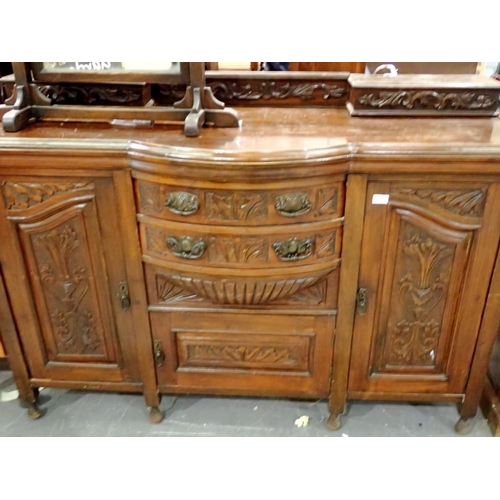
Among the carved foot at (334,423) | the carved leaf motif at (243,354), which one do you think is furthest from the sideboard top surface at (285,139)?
the carved foot at (334,423)

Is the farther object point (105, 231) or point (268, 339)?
point (268, 339)

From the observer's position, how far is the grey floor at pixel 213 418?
149 cm

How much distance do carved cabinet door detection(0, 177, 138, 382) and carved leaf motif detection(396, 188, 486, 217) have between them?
2.33 feet

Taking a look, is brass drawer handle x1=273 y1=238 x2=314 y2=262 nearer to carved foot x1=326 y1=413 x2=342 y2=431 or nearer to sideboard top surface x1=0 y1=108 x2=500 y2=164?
sideboard top surface x1=0 y1=108 x2=500 y2=164

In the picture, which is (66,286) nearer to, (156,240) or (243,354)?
(156,240)

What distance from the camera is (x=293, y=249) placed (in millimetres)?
1175


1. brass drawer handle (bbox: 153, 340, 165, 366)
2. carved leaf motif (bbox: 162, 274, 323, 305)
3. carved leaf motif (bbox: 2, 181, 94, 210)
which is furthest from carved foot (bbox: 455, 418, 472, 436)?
carved leaf motif (bbox: 2, 181, 94, 210)

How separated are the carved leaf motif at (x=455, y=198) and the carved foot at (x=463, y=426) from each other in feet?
2.17

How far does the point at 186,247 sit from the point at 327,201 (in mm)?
347

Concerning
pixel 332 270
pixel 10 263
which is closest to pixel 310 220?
pixel 332 270

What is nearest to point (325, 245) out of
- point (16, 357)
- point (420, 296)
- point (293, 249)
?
point (293, 249)

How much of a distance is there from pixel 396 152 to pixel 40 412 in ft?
4.21

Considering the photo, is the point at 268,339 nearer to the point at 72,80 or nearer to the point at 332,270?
the point at 332,270
